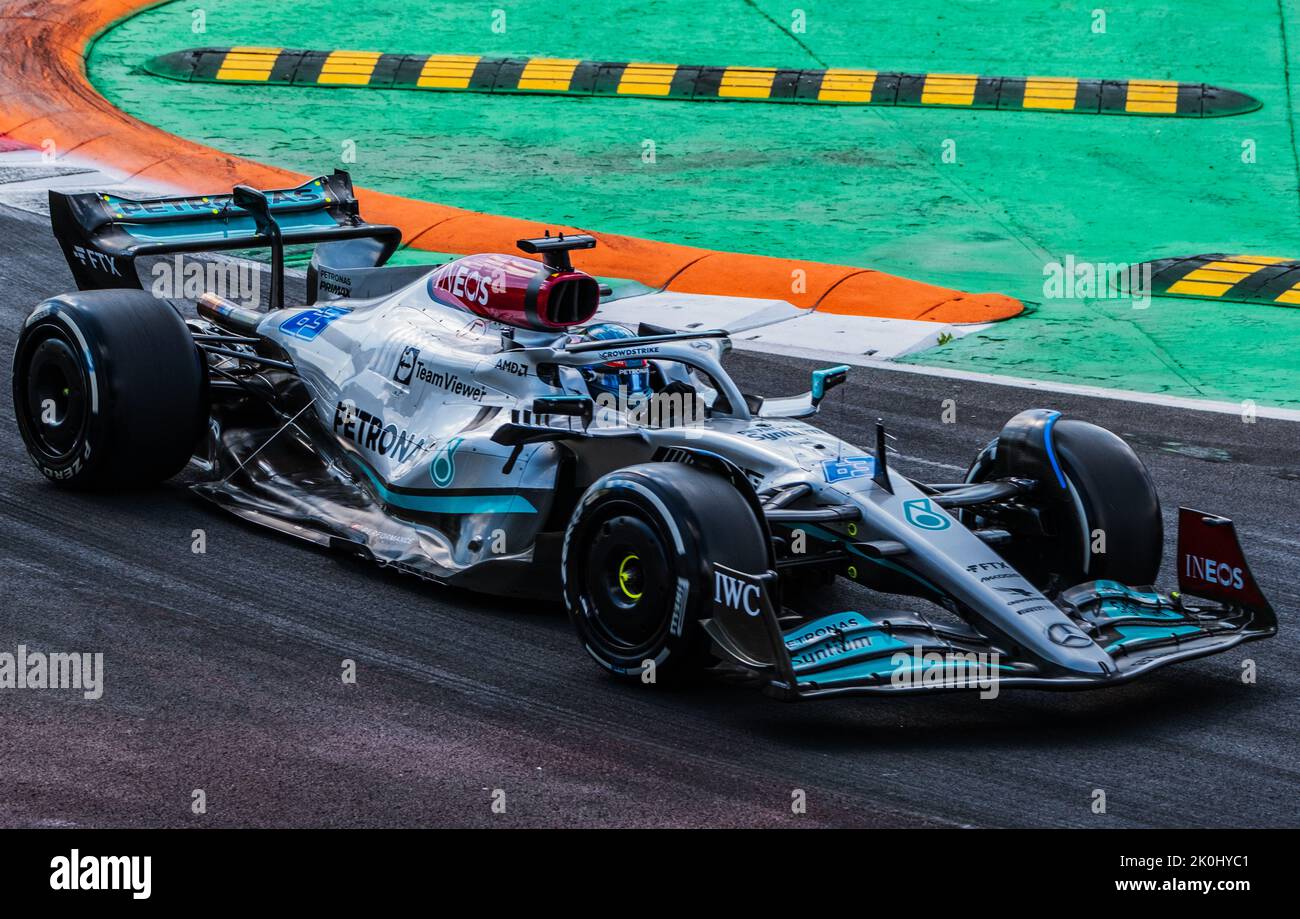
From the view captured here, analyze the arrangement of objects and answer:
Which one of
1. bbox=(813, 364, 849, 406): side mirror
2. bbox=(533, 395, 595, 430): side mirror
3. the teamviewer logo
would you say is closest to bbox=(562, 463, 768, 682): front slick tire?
bbox=(533, 395, 595, 430): side mirror

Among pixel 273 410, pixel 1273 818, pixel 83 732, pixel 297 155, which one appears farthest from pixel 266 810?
pixel 297 155

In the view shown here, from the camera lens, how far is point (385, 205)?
15.6 metres

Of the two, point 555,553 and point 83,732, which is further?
point 555,553

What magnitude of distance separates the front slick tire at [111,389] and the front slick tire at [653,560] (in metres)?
2.71

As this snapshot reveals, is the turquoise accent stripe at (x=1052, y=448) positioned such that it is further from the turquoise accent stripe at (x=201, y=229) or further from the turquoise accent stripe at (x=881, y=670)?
the turquoise accent stripe at (x=201, y=229)

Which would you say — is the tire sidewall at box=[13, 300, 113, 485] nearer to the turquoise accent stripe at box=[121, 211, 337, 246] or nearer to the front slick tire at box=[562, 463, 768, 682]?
the turquoise accent stripe at box=[121, 211, 337, 246]

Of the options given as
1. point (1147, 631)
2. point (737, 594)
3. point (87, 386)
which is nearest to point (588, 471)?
point (737, 594)

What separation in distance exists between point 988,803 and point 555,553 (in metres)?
2.40

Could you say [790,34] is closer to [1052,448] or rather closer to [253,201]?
[253,201]

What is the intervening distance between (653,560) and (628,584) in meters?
0.22

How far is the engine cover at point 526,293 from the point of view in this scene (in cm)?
810

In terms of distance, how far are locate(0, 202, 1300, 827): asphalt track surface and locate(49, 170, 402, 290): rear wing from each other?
1547 millimetres

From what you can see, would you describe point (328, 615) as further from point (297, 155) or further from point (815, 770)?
point (297, 155)

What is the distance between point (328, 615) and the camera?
7.68 metres
